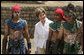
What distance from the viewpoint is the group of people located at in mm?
5250

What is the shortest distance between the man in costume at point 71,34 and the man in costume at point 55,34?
6.8 inches

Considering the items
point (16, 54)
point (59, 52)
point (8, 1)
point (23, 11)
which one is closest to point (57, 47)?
point (59, 52)

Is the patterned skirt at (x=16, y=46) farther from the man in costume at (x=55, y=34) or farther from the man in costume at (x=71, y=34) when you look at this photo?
the man in costume at (x=71, y=34)

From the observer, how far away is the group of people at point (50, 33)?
17.2ft

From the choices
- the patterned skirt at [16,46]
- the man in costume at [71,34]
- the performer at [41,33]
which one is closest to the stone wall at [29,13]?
the performer at [41,33]

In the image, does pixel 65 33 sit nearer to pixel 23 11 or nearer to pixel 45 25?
pixel 45 25

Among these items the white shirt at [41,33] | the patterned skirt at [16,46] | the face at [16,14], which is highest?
the face at [16,14]

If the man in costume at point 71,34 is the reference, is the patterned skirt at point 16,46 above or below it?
below

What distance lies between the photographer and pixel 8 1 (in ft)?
52.7

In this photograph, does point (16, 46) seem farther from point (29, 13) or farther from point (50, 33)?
point (29, 13)

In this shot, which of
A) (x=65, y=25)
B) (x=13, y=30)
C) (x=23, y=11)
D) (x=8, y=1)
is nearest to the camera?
(x=65, y=25)

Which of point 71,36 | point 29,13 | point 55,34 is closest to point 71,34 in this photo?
point 71,36

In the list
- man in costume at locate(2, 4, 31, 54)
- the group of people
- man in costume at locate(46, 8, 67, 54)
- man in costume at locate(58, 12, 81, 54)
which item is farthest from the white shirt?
man in costume at locate(58, 12, 81, 54)

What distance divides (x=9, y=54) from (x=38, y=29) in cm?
80
